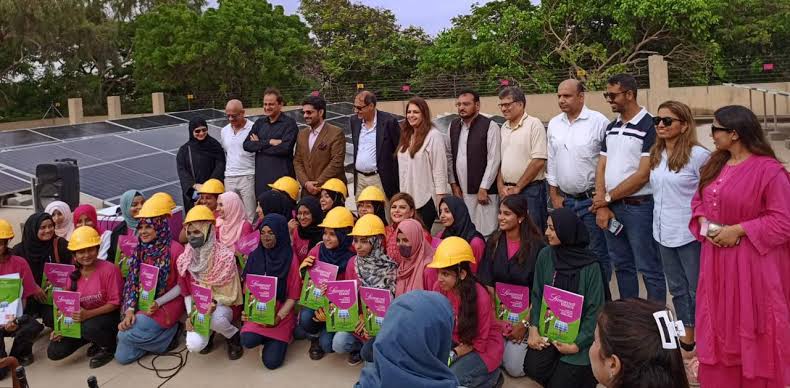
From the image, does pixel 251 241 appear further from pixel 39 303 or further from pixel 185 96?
pixel 185 96

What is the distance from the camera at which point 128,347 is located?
4672 mm

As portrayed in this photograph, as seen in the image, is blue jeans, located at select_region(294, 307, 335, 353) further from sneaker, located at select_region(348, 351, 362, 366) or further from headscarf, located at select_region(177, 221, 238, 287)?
headscarf, located at select_region(177, 221, 238, 287)

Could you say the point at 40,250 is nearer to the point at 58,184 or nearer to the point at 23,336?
the point at 23,336

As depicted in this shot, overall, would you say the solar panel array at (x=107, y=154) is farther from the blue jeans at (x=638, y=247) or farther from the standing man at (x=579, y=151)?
the blue jeans at (x=638, y=247)

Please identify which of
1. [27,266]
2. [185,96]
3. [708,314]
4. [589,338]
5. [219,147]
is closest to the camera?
[708,314]

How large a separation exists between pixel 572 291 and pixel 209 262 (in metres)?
2.71

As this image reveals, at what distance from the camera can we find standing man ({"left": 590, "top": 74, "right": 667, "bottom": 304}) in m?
4.17

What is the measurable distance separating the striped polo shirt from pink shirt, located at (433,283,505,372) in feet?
4.13

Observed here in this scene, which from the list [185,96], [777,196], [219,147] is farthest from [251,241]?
[185,96]

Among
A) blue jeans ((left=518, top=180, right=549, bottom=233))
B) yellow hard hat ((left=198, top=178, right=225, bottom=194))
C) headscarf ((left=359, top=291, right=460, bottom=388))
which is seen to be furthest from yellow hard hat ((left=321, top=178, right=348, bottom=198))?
headscarf ((left=359, top=291, right=460, bottom=388))

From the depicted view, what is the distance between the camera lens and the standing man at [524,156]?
16.5 ft

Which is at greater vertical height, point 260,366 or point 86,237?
point 86,237

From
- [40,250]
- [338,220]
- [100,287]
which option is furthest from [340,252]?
[40,250]

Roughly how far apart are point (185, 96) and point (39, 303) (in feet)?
74.0
